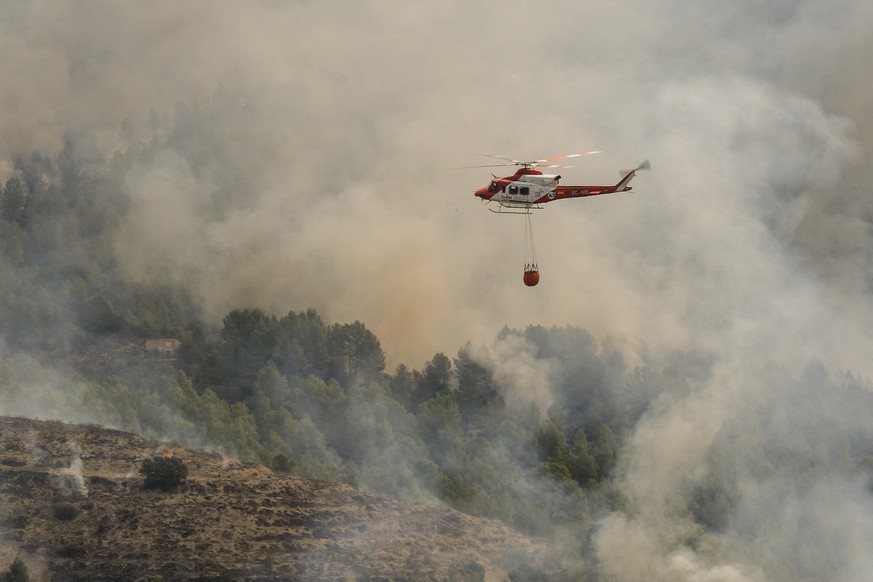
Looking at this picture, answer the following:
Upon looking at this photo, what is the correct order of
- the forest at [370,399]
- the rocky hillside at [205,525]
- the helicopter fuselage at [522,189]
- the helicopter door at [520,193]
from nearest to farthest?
1. the rocky hillside at [205,525]
2. the helicopter fuselage at [522,189]
3. the helicopter door at [520,193]
4. the forest at [370,399]

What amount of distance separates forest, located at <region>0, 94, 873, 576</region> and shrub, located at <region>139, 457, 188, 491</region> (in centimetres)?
1598

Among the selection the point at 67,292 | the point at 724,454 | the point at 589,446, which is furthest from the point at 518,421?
the point at 67,292

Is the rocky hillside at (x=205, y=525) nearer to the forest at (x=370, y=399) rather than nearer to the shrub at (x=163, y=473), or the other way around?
the shrub at (x=163, y=473)

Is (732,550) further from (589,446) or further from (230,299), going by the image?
(230,299)

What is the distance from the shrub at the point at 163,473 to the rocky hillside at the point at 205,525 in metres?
0.55

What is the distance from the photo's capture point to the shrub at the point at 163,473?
125 m

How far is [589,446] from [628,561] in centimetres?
3173

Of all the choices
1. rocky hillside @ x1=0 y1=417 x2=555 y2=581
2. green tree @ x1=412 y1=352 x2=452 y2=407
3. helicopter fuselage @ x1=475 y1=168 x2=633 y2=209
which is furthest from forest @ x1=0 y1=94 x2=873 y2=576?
helicopter fuselage @ x1=475 y1=168 x2=633 y2=209

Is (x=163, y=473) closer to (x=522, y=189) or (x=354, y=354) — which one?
(x=522, y=189)

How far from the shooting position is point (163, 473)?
125500 millimetres

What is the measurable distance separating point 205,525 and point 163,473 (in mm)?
5327

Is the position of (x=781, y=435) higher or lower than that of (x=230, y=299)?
lower

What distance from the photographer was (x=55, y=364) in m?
164

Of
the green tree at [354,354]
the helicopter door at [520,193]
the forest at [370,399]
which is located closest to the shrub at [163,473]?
the forest at [370,399]
